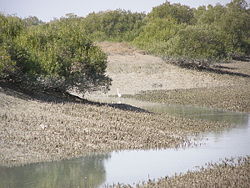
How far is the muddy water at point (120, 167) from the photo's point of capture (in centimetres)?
1605

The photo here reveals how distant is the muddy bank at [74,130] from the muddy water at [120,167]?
50cm

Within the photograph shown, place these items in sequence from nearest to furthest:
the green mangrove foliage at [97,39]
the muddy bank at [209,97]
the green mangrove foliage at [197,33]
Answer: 1. the green mangrove foliage at [97,39]
2. the muddy bank at [209,97]
3. the green mangrove foliage at [197,33]

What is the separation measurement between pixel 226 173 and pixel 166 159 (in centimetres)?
352

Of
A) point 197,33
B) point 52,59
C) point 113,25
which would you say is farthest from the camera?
point 113,25

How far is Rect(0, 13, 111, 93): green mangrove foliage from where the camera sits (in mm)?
26875

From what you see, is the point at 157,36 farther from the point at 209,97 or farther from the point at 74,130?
the point at 74,130

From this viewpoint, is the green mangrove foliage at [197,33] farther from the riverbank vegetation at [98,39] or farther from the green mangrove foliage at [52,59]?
the green mangrove foliage at [52,59]

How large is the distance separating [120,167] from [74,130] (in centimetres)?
358

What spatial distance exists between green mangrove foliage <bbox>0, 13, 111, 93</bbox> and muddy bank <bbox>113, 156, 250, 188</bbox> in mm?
12759

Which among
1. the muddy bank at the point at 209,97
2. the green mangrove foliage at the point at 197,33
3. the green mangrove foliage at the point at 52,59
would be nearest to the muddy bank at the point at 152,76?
the muddy bank at the point at 209,97

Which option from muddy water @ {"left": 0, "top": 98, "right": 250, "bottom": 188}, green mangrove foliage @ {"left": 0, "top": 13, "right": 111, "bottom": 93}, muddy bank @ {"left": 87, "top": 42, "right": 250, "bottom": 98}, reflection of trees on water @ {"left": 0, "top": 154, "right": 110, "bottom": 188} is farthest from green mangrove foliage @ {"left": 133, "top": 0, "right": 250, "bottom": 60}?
reflection of trees on water @ {"left": 0, "top": 154, "right": 110, "bottom": 188}

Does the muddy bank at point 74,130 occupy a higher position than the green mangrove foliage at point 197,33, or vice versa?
the green mangrove foliage at point 197,33

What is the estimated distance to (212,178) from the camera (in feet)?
50.0

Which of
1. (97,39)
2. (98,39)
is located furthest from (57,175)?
(97,39)
